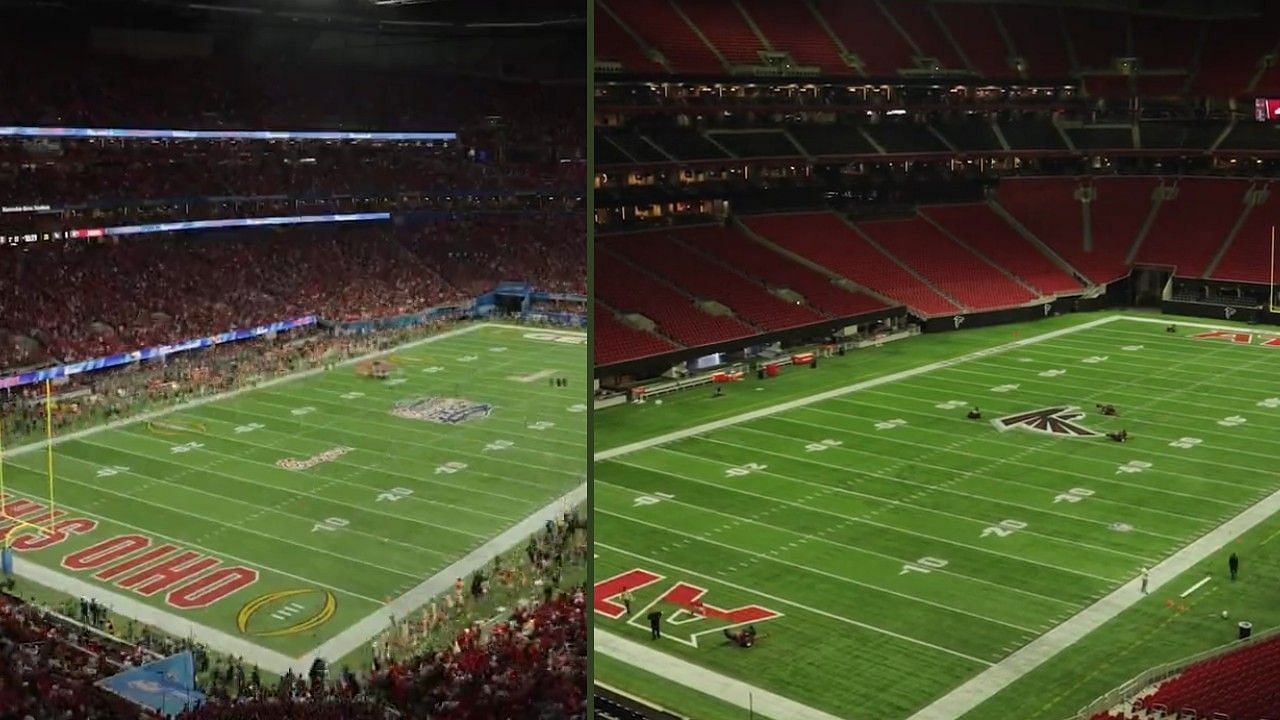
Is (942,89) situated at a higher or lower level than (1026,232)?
higher

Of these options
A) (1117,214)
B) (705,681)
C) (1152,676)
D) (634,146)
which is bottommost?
(705,681)

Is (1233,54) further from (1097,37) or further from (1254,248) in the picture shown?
(1254,248)

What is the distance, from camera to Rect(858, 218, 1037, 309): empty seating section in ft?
68.7

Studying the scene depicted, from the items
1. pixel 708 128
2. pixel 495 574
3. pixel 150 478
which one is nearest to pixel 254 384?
pixel 150 478

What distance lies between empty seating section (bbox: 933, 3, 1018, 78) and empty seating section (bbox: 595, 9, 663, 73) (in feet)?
26.4

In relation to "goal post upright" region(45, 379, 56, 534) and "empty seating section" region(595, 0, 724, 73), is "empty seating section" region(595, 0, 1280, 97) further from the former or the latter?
"goal post upright" region(45, 379, 56, 534)

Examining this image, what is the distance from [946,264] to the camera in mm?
22000

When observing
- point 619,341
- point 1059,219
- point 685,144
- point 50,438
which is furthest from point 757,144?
point 50,438

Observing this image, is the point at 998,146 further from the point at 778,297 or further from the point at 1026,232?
the point at 778,297

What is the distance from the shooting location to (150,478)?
655cm

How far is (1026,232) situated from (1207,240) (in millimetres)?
3269

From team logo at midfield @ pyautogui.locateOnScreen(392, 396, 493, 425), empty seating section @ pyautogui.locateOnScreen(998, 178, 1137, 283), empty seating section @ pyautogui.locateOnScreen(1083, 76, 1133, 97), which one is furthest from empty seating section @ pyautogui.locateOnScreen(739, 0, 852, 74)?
team logo at midfield @ pyautogui.locateOnScreen(392, 396, 493, 425)

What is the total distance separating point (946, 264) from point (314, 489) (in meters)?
16.2

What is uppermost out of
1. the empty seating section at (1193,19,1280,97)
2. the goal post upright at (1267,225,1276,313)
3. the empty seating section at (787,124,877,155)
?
the empty seating section at (1193,19,1280,97)
